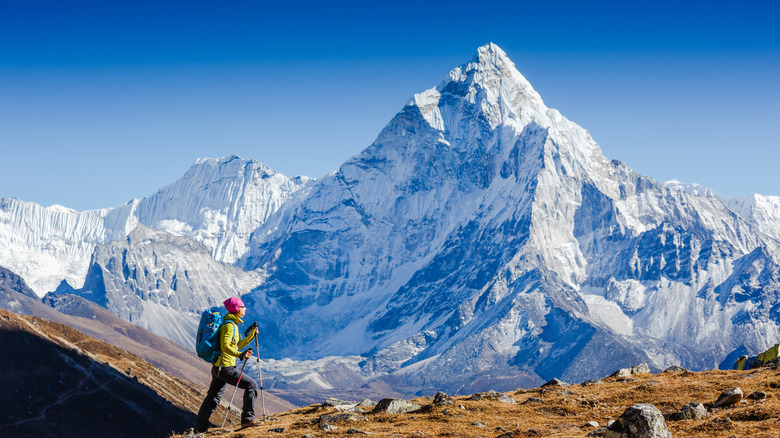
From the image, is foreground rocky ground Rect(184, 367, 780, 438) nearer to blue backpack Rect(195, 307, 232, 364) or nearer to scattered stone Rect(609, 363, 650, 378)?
scattered stone Rect(609, 363, 650, 378)

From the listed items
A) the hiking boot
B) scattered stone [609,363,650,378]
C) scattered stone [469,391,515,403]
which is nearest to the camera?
the hiking boot

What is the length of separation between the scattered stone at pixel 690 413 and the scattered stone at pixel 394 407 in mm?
14886

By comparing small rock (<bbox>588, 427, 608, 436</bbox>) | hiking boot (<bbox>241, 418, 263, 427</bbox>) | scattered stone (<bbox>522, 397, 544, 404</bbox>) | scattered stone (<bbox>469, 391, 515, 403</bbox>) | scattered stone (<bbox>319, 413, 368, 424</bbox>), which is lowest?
hiking boot (<bbox>241, 418, 263, 427</bbox>)

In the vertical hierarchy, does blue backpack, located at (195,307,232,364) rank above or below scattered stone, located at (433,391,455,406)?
above

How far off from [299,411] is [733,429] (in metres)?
28.8

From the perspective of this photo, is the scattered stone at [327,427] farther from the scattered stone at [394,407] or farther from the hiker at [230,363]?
the scattered stone at [394,407]

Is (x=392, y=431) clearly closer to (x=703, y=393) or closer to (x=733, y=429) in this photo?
(x=733, y=429)

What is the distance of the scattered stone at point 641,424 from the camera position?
29.5 metres

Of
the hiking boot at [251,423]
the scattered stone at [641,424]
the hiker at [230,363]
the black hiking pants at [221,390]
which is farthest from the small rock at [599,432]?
the hiking boot at [251,423]

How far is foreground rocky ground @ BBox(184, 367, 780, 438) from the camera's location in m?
33.7

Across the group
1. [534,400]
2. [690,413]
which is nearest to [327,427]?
[534,400]

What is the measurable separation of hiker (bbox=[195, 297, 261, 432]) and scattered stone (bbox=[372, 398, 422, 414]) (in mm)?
8506

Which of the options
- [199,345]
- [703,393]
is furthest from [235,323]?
[703,393]

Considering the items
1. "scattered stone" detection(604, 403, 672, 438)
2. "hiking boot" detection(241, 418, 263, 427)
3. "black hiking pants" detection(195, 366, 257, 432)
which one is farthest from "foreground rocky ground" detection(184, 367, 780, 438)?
"black hiking pants" detection(195, 366, 257, 432)
